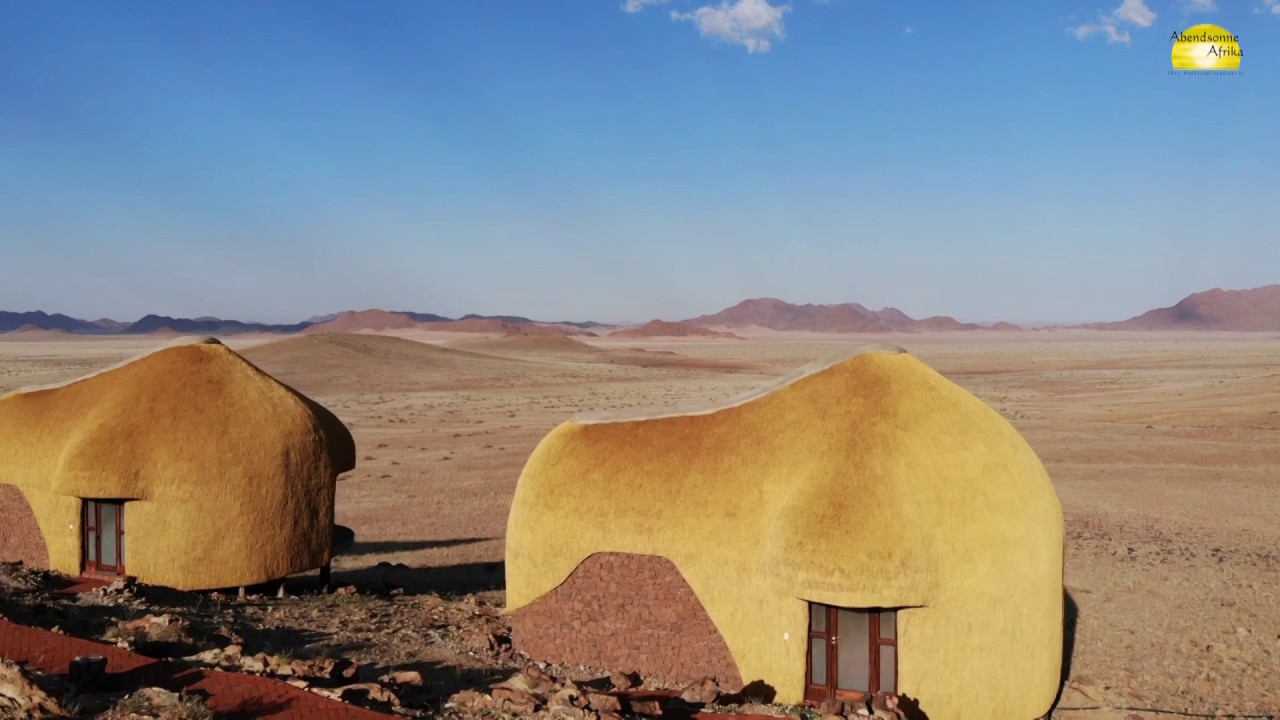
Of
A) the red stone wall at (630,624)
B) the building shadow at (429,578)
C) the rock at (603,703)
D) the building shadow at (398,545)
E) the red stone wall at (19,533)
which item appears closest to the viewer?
the rock at (603,703)

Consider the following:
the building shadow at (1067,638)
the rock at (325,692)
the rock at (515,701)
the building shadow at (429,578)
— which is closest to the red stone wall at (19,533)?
the building shadow at (429,578)

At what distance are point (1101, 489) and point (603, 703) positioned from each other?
76.8 feet

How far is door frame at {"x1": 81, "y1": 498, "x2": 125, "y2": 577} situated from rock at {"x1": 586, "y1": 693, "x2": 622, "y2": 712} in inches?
379

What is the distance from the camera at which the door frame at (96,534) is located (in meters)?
15.7

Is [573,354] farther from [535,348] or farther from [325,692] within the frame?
[325,692]

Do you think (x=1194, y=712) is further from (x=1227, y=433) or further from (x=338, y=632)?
(x=1227, y=433)

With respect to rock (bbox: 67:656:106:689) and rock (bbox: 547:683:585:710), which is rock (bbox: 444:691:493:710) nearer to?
rock (bbox: 547:683:585:710)

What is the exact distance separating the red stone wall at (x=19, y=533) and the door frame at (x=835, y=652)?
504 inches

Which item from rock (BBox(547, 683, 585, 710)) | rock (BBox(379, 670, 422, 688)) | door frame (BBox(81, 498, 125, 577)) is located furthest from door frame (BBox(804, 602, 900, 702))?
door frame (BBox(81, 498, 125, 577))

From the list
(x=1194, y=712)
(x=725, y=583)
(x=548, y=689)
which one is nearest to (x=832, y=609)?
(x=725, y=583)

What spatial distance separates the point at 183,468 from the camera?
1534cm

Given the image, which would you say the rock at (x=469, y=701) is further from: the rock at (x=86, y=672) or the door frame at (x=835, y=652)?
the door frame at (x=835, y=652)

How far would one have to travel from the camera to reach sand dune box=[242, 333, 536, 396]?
69.5 m

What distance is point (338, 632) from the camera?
14414 millimetres
